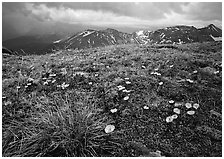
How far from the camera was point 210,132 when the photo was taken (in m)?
3.84

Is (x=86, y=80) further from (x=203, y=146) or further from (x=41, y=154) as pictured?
(x=203, y=146)

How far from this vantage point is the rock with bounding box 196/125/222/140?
12.3ft

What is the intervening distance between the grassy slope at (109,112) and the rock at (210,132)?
0.01 meters

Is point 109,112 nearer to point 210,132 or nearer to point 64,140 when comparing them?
point 64,140

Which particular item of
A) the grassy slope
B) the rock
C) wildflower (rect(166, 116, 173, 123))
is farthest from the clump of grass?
the rock

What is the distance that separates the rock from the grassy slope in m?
0.01

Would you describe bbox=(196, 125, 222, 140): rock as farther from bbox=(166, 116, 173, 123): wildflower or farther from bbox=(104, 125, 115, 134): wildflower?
bbox=(104, 125, 115, 134): wildflower

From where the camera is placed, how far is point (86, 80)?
6.16 m

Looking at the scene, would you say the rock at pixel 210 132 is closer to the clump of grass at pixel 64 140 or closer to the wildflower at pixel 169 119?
the wildflower at pixel 169 119

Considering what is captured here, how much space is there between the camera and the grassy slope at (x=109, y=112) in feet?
11.3

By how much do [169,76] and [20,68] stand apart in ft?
18.0

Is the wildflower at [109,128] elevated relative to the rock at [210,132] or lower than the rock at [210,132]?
elevated

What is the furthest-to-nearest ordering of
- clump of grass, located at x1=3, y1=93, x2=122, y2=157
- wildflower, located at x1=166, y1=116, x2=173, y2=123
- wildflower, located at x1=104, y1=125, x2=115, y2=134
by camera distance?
wildflower, located at x1=166, y1=116, x2=173, y2=123, wildflower, located at x1=104, y1=125, x2=115, y2=134, clump of grass, located at x1=3, y1=93, x2=122, y2=157

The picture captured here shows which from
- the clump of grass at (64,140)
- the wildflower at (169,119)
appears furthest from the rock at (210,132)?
the clump of grass at (64,140)
